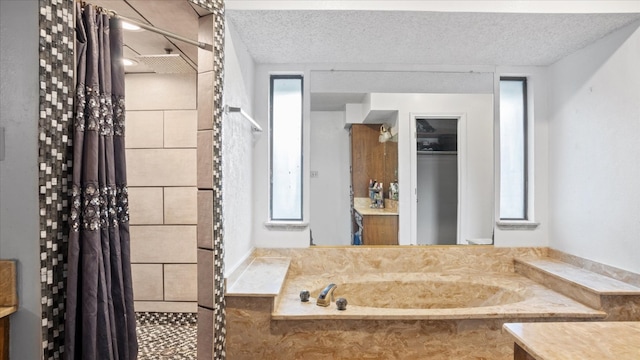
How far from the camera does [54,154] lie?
43.6 inches

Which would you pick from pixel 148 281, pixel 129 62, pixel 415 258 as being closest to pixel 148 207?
pixel 148 281

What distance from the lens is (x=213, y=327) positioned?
5.45 ft

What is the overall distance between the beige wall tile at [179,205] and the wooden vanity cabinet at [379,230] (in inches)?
52.3

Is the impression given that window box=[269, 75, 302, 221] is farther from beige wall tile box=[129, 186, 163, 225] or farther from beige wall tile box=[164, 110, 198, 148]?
beige wall tile box=[129, 186, 163, 225]

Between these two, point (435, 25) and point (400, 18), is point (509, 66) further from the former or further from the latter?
point (400, 18)

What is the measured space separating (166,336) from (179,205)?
0.95 metres

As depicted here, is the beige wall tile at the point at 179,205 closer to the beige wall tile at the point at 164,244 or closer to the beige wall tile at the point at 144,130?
the beige wall tile at the point at 164,244

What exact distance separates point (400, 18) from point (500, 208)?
5.31 ft

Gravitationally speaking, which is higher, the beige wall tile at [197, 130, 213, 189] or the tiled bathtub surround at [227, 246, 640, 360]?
the beige wall tile at [197, 130, 213, 189]

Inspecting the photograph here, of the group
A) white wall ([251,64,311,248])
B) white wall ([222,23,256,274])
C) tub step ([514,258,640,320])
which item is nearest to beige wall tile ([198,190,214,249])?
white wall ([222,23,256,274])

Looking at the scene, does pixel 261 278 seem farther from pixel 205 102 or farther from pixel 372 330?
pixel 205 102

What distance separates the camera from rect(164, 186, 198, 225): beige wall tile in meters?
2.68

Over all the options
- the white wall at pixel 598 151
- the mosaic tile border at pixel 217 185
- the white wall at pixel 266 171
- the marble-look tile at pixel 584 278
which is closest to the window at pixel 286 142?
the white wall at pixel 266 171

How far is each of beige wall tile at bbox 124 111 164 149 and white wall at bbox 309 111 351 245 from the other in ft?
4.01
